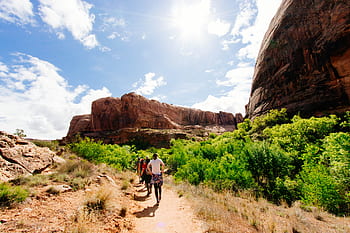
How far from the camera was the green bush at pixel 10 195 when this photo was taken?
13.0ft

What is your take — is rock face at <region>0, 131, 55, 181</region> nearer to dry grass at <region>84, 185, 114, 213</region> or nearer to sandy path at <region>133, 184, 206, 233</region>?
dry grass at <region>84, 185, 114, 213</region>

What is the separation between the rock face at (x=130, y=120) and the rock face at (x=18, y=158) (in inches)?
1641

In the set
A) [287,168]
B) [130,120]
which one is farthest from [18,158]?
[130,120]

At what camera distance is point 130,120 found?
6212 centimetres

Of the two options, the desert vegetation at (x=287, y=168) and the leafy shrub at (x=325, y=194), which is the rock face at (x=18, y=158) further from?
the leafy shrub at (x=325, y=194)

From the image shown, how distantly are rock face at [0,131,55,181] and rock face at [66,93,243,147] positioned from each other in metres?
41.7

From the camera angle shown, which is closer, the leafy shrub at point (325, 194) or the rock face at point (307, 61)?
the leafy shrub at point (325, 194)

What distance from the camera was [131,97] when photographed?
6456 centimetres

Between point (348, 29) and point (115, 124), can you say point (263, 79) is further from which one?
point (115, 124)

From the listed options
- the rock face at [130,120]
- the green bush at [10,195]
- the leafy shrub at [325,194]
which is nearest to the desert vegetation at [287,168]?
the leafy shrub at [325,194]

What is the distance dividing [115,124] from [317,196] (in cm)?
6492

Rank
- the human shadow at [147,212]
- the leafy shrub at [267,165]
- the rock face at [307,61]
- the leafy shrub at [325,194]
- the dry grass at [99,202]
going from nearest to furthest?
the dry grass at [99,202]
the human shadow at [147,212]
the leafy shrub at [325,194]
the leafy shrub at [267,165]
the rock face at [307,61]

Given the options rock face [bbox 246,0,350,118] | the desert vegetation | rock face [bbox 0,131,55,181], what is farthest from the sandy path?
rock face [bbox 246,0,350,118]

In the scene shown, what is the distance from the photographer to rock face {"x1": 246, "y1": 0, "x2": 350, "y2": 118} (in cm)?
1986
